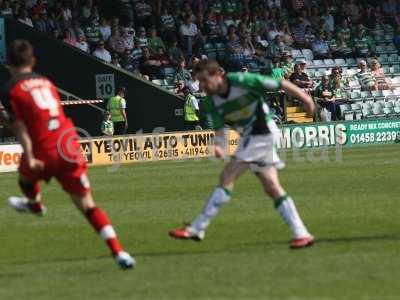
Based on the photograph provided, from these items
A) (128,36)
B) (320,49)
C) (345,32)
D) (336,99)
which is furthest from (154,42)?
(345,32)

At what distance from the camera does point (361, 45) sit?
1602 inches

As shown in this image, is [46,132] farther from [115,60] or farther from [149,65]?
[149,65]

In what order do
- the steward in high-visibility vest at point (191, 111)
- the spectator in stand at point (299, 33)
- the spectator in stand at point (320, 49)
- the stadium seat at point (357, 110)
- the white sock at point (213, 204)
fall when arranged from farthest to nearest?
the spectator in stand at point (320, 49) → the spectator in stand at point (299, 33) → the stadium seat at point (357, 110) → the steward in high-visibility vest at point (191, 111) → the white sock at point (213, 204)

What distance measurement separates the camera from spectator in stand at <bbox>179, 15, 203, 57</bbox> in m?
35.8

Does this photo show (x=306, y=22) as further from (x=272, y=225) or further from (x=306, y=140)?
(x=272, y=225)

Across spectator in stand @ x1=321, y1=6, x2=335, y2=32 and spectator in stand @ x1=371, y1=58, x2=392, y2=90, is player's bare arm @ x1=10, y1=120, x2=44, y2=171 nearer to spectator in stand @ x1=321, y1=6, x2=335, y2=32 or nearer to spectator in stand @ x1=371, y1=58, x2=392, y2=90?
spectator in stand @ x1=371, y1=58, x2=392, y2=90

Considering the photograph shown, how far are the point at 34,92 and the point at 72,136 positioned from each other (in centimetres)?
50

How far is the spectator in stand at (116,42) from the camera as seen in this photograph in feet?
112

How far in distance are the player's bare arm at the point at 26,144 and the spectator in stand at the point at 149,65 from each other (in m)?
24.2

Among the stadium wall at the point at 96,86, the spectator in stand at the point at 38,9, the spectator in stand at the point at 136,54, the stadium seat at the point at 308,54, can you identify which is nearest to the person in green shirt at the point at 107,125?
the stadium wall at the point at 96,86

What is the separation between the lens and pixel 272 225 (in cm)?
1408

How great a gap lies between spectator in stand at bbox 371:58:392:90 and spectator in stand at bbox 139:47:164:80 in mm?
6769

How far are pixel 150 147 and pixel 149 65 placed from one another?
4.63 meters

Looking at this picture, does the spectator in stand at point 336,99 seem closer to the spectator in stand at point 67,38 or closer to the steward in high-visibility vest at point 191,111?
the steward in high-visibility vest at point 191,111
